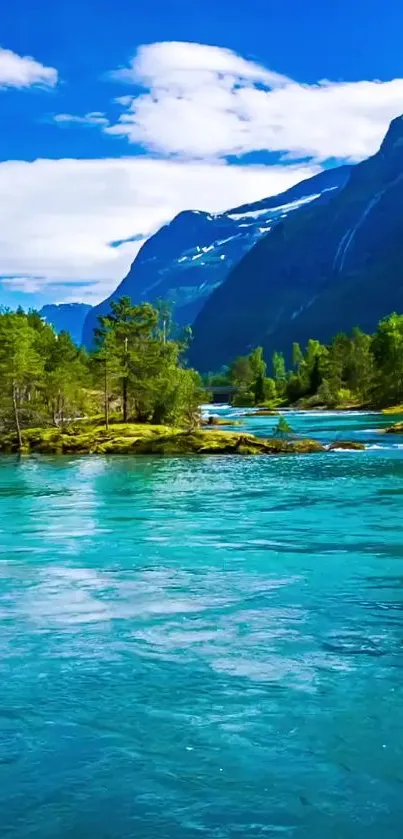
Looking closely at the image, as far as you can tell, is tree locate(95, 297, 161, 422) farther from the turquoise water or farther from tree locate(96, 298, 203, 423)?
the turquoise water

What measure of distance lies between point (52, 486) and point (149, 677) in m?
30.7

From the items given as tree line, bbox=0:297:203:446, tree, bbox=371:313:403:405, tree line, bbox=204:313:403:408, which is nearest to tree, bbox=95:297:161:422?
tree line, bbox=0:297:203:446

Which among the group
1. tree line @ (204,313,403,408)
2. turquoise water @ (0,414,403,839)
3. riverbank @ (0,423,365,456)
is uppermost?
tree line @ (204,313,403,408)

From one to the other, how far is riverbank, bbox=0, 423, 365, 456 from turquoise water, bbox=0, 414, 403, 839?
31.2 m

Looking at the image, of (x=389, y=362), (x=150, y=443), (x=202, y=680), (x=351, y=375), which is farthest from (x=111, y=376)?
(x=351, y=375)

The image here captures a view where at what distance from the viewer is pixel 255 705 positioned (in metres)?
12.5

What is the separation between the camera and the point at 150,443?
64.2 meters

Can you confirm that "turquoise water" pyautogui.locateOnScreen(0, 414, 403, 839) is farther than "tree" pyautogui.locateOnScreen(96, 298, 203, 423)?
No

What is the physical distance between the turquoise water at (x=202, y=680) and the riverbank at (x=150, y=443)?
3121cm

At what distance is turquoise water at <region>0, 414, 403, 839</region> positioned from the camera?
31.7 feet

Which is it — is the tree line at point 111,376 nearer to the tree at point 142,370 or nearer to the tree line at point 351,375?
the tree at point 142,370

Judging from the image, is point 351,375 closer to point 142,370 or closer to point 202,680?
point 142,370

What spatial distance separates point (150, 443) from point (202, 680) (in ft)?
167

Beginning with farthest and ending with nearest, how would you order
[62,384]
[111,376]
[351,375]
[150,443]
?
[351,375]
[62,384]
[111,376]
[150,443]
